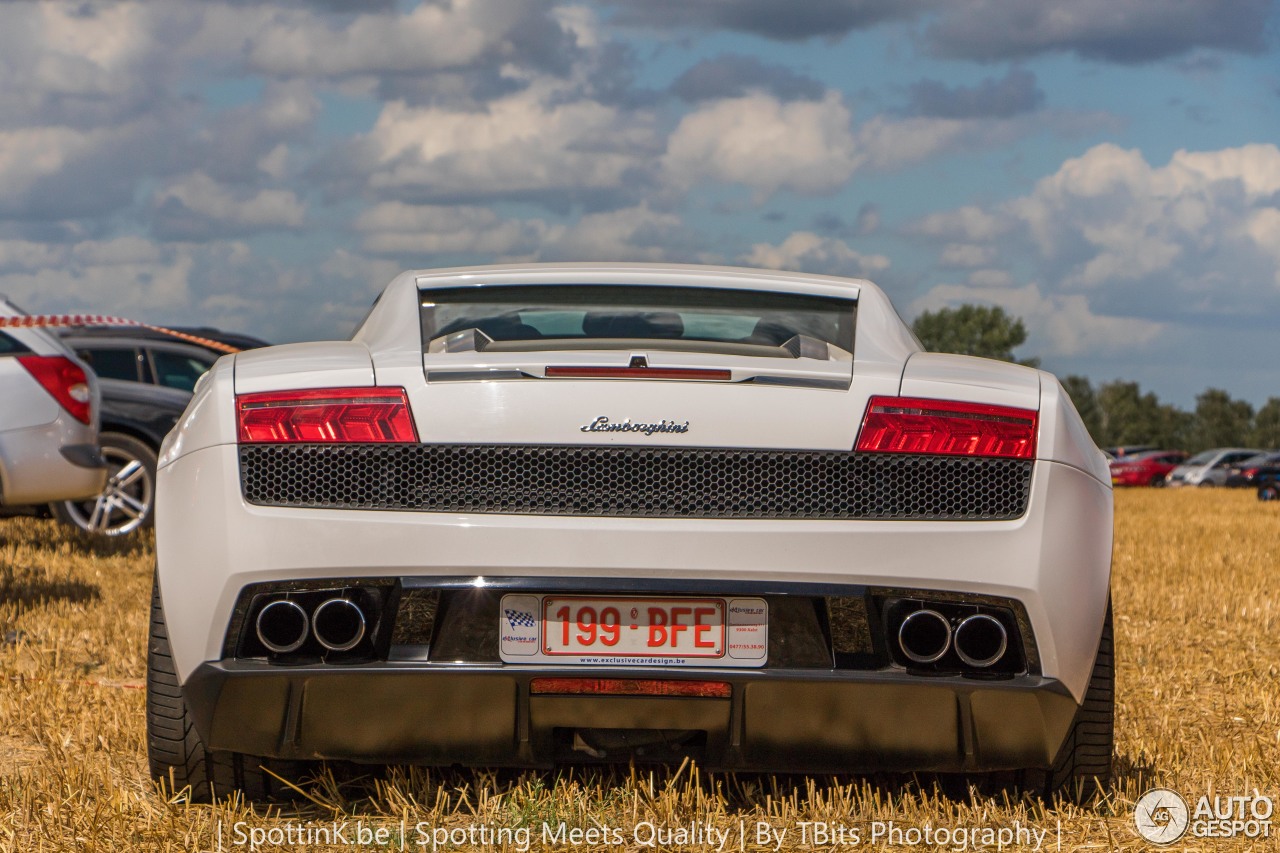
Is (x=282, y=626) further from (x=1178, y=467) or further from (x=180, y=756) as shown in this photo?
(x=1178, y=467)

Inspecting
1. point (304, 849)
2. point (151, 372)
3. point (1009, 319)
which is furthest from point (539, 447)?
point (1009, 319)

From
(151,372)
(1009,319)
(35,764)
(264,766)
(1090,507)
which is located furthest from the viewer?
(1009,319)

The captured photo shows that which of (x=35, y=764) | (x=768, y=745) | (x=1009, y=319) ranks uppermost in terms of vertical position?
(x=768, y=745)

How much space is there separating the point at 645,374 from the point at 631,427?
0.46 feet

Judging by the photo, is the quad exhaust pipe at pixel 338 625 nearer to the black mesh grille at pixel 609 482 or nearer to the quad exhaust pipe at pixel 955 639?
the black mesh grille at pixel 609 482

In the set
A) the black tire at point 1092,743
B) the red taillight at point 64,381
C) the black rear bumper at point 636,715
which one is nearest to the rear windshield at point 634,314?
the black tire at point 1092,743

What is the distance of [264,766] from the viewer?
12.0ft

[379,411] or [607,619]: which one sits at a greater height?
[379,411]

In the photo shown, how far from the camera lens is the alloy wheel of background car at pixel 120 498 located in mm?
10836

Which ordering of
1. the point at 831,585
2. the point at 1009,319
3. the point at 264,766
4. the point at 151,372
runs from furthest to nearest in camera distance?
the point at 1009,319
the point at 151,372
the point at 264,766
the point at 831,585

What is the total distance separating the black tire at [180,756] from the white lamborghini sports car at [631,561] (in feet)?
0.67

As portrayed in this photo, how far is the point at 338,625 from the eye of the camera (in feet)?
10.6

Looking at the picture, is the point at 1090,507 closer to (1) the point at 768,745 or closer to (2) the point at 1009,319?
(1) the point at 768,745

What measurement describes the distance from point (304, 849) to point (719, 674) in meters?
1.02
